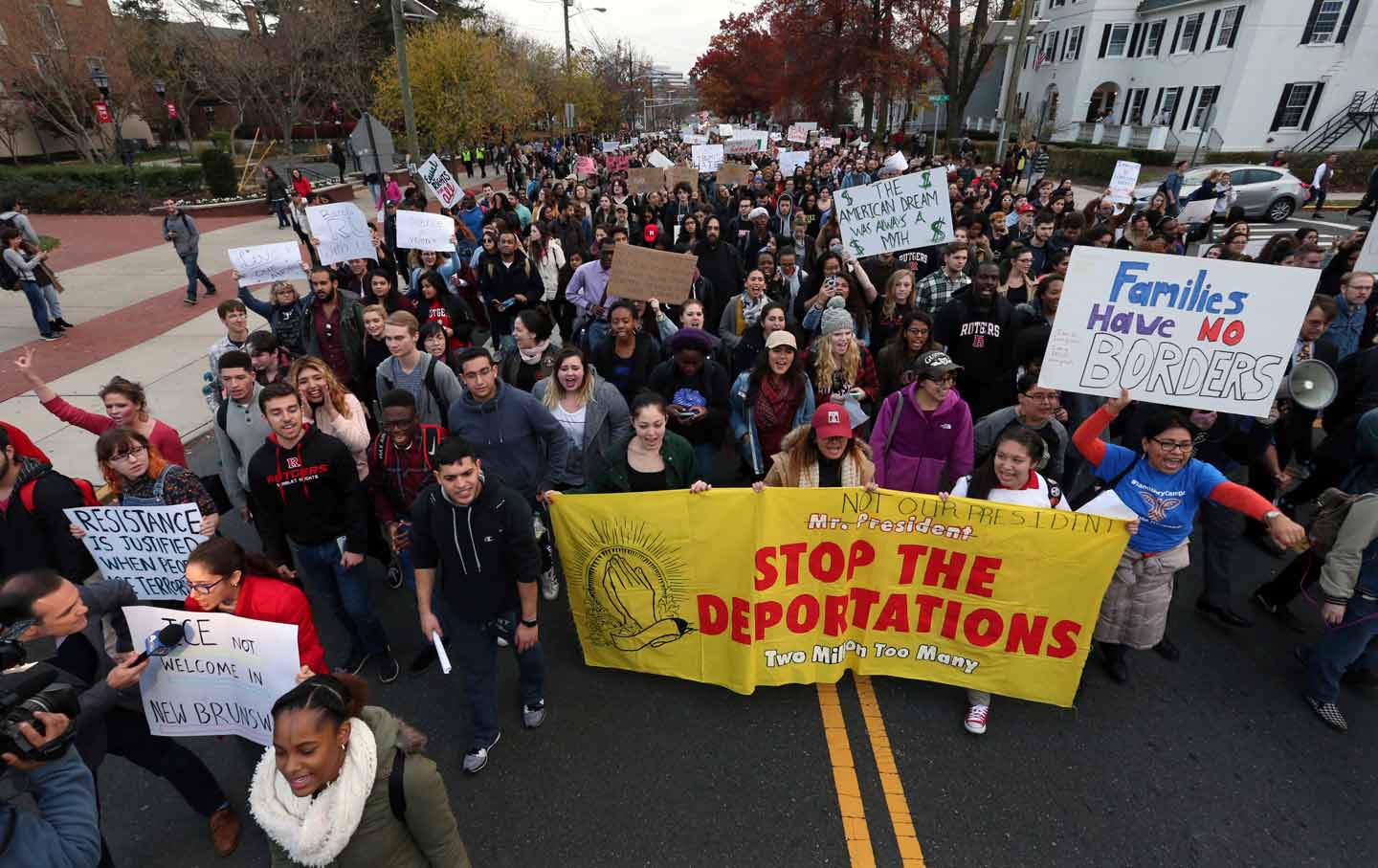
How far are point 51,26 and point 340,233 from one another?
103 ft

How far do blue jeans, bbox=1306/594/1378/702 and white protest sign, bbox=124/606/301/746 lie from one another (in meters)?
5.43

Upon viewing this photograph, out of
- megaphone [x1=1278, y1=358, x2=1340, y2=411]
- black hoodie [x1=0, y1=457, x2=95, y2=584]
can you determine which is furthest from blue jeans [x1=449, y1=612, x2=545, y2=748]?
megaphone [x1=1278, y1=358, x2=1340, y2=411]

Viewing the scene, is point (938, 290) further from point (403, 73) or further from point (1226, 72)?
point (1226, 72)

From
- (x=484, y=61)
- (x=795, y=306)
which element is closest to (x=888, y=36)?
(x=484, y=61)

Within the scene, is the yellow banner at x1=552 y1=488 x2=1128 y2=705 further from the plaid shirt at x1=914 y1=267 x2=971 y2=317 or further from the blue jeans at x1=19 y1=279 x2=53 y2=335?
the blue jeans at x1=19 y1=279 x2=53 y2=335

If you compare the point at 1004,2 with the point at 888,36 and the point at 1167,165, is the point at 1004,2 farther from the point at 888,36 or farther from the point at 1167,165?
the point at 888,36

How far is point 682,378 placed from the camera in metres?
5.25

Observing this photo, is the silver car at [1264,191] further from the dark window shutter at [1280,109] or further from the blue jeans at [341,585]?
the blue jeans at [341,585]

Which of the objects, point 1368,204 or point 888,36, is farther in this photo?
point 888,36

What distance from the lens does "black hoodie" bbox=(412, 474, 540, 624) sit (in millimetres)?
3266

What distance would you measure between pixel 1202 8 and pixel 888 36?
53.4 ft

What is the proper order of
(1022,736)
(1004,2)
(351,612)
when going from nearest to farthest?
1. (1022,736)
2. (351,612)
3. (1004,2)

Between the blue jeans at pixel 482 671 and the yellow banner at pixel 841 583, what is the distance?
0.50 meters

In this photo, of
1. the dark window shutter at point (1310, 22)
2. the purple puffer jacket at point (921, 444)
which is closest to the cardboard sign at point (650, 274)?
the purple puffer jacket at point (921, 444)
